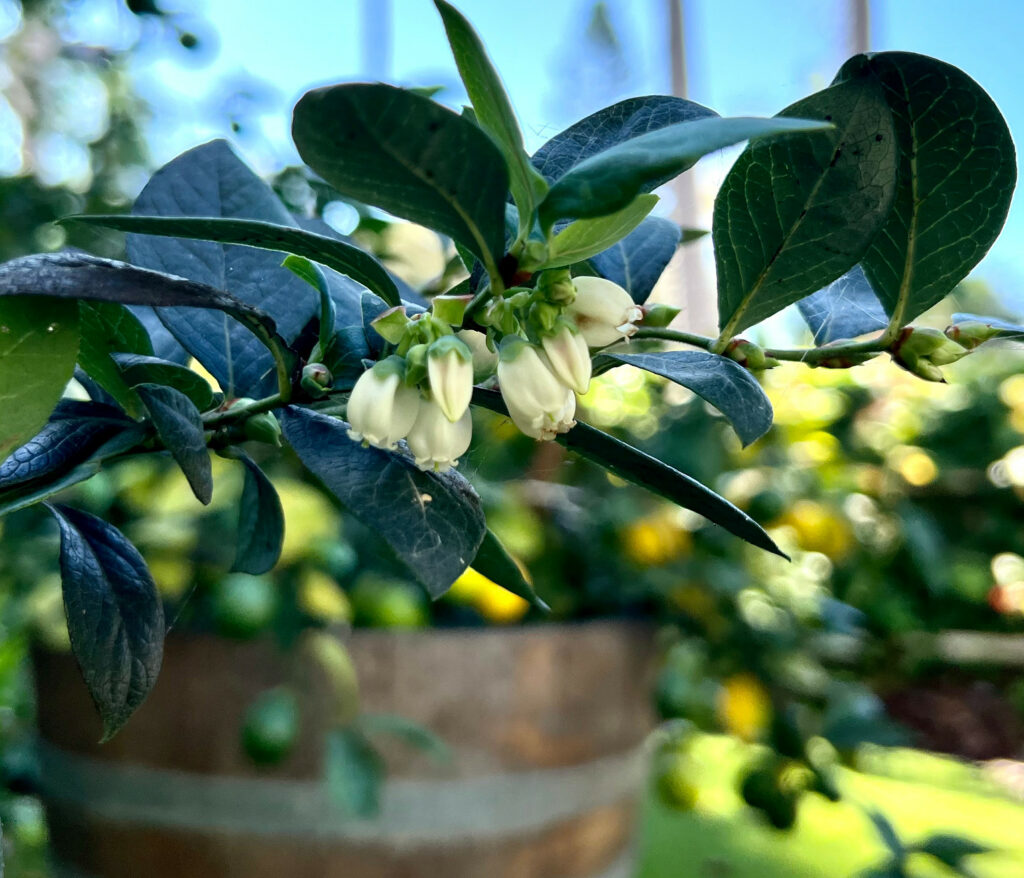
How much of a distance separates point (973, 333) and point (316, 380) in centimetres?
14

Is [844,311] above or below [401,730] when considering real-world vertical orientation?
above

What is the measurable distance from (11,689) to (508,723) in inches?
20.1

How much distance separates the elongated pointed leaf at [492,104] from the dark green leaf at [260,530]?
0.12 metres

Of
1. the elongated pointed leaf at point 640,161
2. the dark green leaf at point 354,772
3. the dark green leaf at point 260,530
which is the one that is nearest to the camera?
the elongated pointed leaf at point 640,161

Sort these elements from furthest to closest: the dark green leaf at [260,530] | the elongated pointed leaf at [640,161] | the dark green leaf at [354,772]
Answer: the dark green leaf at [354,772]
the dark green leaf at [260,530]
the elongated pointed leaf at [640,161]

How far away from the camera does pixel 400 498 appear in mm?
154

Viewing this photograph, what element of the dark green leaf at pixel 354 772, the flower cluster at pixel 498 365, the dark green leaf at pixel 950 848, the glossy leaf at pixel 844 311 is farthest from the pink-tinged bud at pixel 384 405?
the dark green leaf at pixel 950 848

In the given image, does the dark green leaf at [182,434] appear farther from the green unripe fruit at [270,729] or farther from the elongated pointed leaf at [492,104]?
the green unripe fruit at [270,729]

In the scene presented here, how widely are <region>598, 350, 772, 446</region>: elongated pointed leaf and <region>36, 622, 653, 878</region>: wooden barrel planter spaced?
37 cm

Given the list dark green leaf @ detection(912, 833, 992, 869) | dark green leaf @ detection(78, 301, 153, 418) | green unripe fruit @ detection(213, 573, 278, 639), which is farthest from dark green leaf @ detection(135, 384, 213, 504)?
dark green leaf @ detection(912, 833, 992, 869)

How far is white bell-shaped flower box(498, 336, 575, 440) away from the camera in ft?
0.49

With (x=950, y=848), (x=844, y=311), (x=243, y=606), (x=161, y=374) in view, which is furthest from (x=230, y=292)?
(x=950, y=848)

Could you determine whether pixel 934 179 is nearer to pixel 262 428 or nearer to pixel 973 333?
pixel 973 333

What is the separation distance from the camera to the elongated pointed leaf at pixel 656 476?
160 mm
